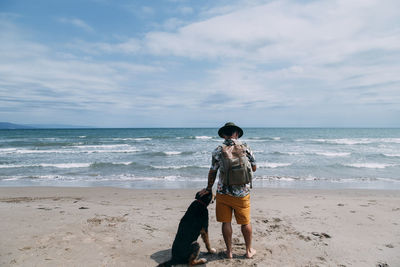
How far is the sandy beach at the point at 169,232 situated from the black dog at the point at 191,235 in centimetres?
32

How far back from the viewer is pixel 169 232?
4340 mm

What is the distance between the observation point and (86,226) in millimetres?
4363

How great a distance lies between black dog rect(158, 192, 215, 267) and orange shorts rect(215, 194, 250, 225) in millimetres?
193

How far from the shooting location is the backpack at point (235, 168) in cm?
306

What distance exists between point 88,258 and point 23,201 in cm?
455

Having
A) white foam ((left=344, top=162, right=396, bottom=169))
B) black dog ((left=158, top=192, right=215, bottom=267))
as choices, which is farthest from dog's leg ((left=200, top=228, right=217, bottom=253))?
white foam ((left=344, top=162, right=396, bottom=169))

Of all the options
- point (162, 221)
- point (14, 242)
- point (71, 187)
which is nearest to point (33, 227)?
point (14, 242)

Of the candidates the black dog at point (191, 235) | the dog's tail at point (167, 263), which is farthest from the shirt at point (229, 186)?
the dog's tail at point (167, 263)

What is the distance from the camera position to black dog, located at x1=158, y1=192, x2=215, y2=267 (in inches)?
125

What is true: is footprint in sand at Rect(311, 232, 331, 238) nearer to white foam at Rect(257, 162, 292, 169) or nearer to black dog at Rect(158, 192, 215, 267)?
black dog at Rect(158, 192, 215, 267)

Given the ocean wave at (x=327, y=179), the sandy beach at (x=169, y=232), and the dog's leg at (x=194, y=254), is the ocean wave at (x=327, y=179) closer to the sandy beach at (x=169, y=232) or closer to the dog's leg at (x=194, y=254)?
the sandy beach at (x=169, y=232)

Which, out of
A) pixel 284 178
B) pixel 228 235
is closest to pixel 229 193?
pixel 228 235

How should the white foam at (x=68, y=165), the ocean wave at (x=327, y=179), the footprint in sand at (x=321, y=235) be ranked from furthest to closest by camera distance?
1. the white foam at (x=68, y=165)
2. the ocean wave at (x=327, y=179)
3. the footprint in sand at (x=321, y=235)

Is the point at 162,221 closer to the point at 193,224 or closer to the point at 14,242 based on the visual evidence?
the point at 193,224
